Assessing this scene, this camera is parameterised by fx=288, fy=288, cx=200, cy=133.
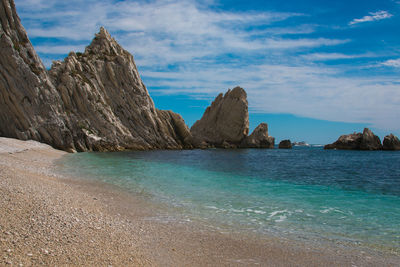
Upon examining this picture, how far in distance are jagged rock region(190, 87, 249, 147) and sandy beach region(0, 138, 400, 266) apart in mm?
75449

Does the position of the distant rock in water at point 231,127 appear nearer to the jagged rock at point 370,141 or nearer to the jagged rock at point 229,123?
the jagged rock at point 229,123

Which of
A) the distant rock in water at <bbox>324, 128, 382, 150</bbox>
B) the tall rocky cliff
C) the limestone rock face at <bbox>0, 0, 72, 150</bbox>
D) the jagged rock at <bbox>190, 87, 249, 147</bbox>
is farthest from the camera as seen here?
the distant rock in water at <bbox>324, 128, 382, 150</bbox>

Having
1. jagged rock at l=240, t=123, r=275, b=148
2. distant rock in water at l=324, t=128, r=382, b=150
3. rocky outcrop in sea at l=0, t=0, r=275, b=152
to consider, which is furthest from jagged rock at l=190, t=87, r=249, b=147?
distant rock in water at l=324, t=128, r=382, b=150

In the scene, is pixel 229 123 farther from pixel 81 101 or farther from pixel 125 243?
pixel 125 243

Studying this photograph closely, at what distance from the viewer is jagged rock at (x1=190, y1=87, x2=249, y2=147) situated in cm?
8731

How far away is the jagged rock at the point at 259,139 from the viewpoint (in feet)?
295

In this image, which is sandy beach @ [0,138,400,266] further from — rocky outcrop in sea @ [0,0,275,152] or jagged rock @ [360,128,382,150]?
jagged rock @ [360,128,382,150]

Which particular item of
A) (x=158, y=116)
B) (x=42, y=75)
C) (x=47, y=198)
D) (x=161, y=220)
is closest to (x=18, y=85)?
(x=42, y=75)

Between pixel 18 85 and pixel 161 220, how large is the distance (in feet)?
127

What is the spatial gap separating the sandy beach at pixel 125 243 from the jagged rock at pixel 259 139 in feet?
268

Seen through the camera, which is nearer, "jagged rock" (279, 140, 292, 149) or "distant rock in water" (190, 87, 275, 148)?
"distant rock in water" (190, 87, 275, 148)

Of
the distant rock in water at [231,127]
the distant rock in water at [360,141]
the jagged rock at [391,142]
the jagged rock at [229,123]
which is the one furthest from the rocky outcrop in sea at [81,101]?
the jagged rock at [391,142]

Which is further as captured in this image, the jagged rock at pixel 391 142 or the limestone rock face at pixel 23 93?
the jagged rock at pixel 391 142

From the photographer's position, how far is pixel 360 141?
91.8 m
